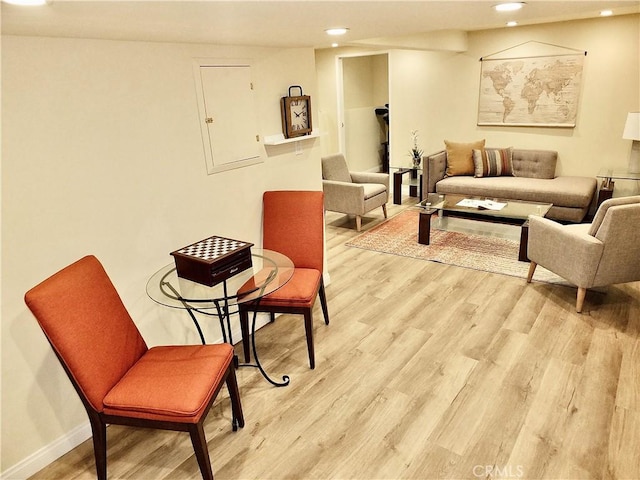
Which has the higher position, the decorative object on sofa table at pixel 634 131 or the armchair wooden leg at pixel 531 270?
the decorative object on sofa table at pixel 634 131

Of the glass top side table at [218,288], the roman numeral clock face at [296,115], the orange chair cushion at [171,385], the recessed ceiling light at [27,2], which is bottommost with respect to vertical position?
the orange chair cushion at [171,385]

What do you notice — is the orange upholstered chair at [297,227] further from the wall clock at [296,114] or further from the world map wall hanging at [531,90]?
the world map wall hanging at [531,90]

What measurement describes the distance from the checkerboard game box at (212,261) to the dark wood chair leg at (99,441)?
732 mm

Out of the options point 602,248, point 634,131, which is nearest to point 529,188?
point 634,131

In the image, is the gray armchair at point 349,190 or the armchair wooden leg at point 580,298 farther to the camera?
the gray armchair at point 349,190

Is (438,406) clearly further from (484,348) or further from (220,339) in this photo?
(220,339)

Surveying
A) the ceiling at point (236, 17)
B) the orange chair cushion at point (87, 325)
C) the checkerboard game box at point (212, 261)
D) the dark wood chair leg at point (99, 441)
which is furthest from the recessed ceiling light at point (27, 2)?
the dark wood chair leg at point (99, 441)

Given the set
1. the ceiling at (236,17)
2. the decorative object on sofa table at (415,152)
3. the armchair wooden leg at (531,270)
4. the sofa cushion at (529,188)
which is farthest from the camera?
the decorative object on sofa table at (415,152)

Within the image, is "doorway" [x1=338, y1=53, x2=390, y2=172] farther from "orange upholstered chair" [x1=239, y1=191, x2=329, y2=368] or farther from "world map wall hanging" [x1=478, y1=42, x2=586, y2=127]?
"orange upholstered chair" [x1=239, y1=191, x2=329, y2=368]

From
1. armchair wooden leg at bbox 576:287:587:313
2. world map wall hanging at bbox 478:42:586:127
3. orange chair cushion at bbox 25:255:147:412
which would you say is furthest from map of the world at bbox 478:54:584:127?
orange chair cushion at bbox 25:255:147:412

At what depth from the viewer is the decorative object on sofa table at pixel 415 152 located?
6.06 metres

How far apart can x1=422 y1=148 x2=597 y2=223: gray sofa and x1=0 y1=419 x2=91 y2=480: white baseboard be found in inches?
177

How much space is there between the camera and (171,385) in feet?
5.86

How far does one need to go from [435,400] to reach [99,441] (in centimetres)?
163
